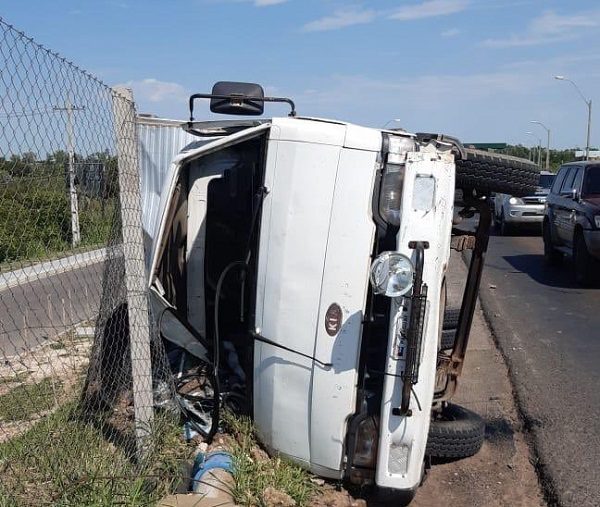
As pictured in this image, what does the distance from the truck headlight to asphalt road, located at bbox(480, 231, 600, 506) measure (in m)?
2.04

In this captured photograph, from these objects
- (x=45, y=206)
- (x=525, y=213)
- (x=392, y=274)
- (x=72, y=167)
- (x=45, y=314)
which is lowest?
(x=45, y=314)

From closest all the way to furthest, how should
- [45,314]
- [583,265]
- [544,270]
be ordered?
[45,314] < [583,265] < [544,270]

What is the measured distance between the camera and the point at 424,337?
13.2 ft

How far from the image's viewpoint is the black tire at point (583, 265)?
12.8 meters

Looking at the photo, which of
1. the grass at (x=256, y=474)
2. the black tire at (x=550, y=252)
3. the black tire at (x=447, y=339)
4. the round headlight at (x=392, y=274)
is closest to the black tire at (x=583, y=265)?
the black tire at (x=550, y=252)

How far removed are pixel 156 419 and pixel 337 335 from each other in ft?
3.87

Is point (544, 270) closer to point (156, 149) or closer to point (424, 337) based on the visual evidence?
point (156, 149)

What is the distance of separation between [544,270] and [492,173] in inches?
422

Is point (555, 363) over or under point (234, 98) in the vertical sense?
under

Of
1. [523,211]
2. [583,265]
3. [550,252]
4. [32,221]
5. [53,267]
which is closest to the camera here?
[32,221]

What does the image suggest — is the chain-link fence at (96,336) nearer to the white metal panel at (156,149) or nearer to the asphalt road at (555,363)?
the white metal panel at (156,149)

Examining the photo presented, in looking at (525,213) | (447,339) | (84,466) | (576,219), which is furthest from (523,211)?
(84,466)

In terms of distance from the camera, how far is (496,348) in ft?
28.1

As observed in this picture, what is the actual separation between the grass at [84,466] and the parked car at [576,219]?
981 cm
